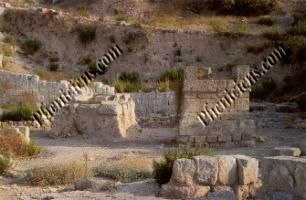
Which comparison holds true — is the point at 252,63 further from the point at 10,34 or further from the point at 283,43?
the point at 10,34

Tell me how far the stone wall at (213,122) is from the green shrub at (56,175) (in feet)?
13.6

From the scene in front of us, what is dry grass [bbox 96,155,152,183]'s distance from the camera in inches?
415

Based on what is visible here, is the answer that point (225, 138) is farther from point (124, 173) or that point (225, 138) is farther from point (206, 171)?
point (206, 171)

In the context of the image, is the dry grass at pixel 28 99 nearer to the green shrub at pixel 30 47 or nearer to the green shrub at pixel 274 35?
the green shrub at pixel 30 47

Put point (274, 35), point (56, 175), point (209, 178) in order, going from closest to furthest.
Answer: point (209, 178)
point (56, 175)
point (274, 35)

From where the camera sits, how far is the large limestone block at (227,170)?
340 inches

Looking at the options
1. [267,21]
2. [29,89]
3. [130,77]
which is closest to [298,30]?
[267,21]

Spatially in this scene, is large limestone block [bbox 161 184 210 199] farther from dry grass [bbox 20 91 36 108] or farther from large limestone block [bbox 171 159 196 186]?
dry grass [bbox 20 91 36 108]

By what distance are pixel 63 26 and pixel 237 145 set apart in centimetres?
1702

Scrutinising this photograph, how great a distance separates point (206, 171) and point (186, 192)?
0.39m

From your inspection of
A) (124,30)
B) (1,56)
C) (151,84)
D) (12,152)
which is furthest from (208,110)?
(124,30)

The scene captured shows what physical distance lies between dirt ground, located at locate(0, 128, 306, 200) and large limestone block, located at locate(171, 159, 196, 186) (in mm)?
421

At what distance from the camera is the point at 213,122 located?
14953mm

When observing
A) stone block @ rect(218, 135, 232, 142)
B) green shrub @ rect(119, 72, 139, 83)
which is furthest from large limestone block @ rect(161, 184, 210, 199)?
green shrub @ rect(119, 72, 139, 83)
